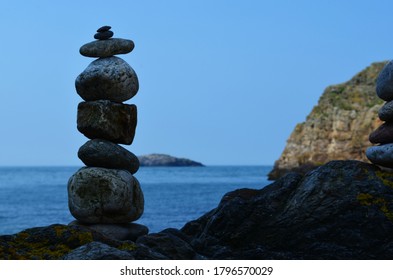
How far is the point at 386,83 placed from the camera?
53.2 feet

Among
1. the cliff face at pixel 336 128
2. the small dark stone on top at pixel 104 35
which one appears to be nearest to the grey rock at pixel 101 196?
A: the small dark stone on top at pixel 104 35

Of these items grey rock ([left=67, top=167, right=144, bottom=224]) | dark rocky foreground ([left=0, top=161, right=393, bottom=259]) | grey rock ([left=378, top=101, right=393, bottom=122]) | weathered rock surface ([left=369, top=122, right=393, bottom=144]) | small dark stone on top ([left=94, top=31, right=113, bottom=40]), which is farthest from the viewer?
small dark stone on top ([left=94, top=31, right=113, bottom=40])

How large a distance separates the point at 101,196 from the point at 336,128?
375ft

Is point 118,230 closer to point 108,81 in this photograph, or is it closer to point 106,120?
point 106,120

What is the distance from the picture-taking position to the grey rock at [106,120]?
1944 centimetres

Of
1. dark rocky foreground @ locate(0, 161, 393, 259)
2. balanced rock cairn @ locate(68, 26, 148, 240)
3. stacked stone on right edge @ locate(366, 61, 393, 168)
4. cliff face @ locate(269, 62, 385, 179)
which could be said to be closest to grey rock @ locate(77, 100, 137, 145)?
balanced rock cairn @ locate(68, 26, 148, 240)

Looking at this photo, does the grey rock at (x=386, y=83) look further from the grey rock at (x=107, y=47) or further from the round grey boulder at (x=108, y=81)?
the grey rock at (x=107, y=47)

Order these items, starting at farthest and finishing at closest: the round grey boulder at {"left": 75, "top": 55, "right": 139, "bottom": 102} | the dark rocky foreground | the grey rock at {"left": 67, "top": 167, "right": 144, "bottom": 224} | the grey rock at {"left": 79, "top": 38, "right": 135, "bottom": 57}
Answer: the grey rock at {"left": 79, "top": 38, "right": 135, "bottom": 57}, the round grey boulder at {"left": 75, "top": 55, "right": 139, "bottom": 102}, the grey rock at {"left": 67, "top": 167, "right": 144, "bottom": 224}, the dark rocky foreground

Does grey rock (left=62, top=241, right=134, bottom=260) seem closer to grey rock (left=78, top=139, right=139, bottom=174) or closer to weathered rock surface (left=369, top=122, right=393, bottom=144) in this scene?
grey rock (left=78, top=139, right=139, bottom=174)

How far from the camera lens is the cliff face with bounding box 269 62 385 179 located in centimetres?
12288

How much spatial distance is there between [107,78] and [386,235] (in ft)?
29.4

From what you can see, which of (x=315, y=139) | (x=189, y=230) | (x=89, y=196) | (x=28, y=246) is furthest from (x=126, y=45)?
(x=315, y=139)

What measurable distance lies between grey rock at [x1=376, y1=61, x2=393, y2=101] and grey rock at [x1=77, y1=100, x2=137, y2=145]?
24.0 feet
